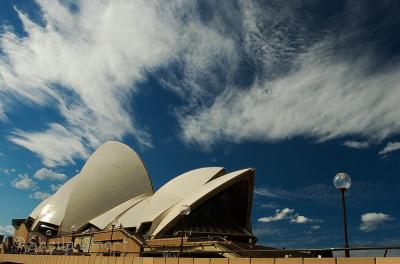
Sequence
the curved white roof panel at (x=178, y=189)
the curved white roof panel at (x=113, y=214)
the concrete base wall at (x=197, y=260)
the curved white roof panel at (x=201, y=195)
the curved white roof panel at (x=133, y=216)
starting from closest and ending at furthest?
the concrete base wall at (x=197, y=260) → the curved white roof panel at (x=201, y=195) → the curved white roof panel at (x=178, y=189) → the curved white roof panel at (x=133, y=216) → the curved white roof panel at (x=113, y=214)

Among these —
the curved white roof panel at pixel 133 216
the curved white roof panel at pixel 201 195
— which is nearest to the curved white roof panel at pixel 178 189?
the curved white roof panel at pixel 201 195

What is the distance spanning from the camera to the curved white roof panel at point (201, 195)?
Result: 35000mm

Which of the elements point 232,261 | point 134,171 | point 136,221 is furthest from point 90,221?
point 232,261

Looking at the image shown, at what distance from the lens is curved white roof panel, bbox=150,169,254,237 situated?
3500 cm

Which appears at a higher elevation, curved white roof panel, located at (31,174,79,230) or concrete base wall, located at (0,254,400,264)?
curved white roof panel, located at (31,174,79,230)

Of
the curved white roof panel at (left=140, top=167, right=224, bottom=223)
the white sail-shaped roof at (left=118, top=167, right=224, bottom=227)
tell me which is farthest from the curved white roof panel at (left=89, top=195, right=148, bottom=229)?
the curved white roof panel at (left=140, top=167, right=224, bottom=223)

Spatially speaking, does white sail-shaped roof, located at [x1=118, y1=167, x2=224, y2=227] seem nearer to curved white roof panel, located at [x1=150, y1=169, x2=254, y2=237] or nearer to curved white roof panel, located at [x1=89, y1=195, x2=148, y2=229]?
curved white roof panel, located at [x1=150, y1=169, x2=254, y2=237]

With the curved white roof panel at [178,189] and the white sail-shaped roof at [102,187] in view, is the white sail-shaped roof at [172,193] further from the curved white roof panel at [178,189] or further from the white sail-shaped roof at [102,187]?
the white sail-shaped roof at [102,187]

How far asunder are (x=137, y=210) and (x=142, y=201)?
4078 millimetres

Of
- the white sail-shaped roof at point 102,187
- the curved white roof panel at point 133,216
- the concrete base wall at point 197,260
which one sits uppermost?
the white sail-shaped roof at point 102,187

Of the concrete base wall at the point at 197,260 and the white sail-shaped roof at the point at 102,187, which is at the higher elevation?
the white sail-shaped roof at the point at 102,187

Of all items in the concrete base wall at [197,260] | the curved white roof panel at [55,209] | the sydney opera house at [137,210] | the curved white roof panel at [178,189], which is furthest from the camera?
the curved white roof panel at [55,209]

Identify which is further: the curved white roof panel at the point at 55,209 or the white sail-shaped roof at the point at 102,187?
the curved white roof panel at the point at 55,209

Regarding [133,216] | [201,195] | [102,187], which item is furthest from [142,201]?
[201,195]
